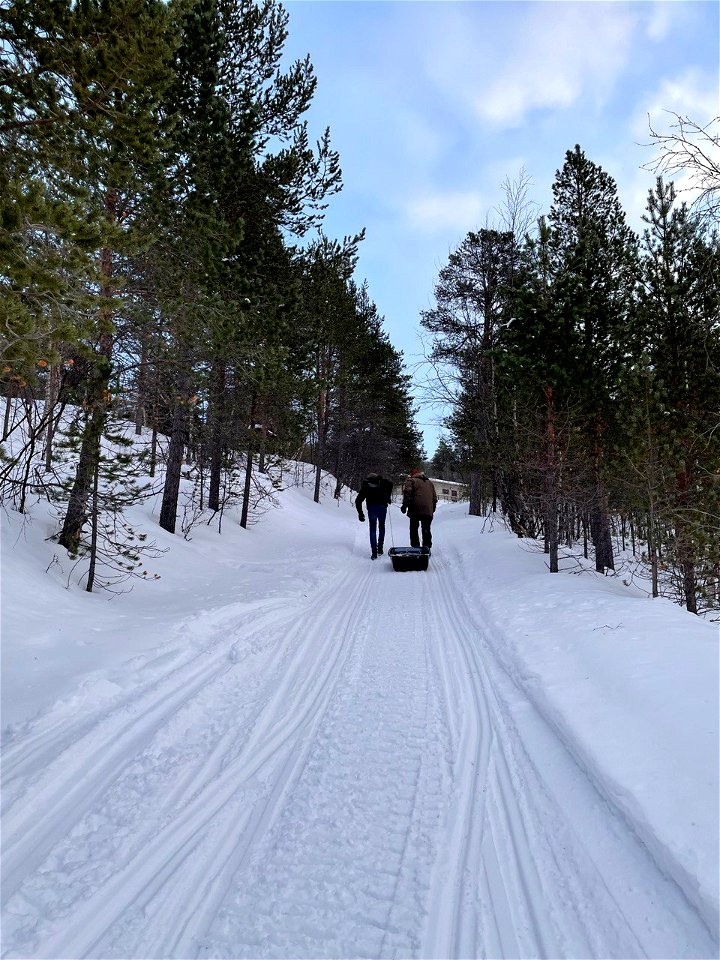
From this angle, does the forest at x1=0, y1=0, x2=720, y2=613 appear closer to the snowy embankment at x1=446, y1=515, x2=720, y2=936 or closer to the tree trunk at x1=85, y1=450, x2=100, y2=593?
the tree trunk at x1=85, y1=450, x2=100, y2=593

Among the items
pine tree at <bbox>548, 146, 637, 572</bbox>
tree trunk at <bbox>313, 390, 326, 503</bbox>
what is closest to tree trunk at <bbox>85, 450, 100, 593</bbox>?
pine tree at <bbox>548, 146, 637, 572</bbox>

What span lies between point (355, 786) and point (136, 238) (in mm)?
5033

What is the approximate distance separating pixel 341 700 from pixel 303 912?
1881 millimetres

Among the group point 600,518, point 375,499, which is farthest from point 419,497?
point 600,518

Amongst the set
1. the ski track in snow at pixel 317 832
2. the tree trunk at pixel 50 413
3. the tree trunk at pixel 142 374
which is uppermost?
the tree trunk at pixel 142 374

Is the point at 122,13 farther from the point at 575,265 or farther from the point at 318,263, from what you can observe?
the point at 318,263

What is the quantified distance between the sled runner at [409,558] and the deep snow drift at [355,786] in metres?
4.00

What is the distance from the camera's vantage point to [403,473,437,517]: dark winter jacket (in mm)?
10891

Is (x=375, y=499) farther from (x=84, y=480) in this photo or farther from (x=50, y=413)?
(x=50, y=413)

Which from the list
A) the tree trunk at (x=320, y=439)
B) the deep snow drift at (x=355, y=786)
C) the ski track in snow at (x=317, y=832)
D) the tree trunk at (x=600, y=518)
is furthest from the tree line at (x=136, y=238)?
the tree trunk at (x=320, y=439)

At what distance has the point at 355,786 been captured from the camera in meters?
2.64

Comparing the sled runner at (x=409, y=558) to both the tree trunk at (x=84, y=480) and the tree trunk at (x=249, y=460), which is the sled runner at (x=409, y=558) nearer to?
the tree trunk at (x=84, y=480)

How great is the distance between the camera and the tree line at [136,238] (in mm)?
3881

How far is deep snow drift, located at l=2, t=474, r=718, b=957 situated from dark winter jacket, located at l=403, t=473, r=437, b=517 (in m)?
5.50
